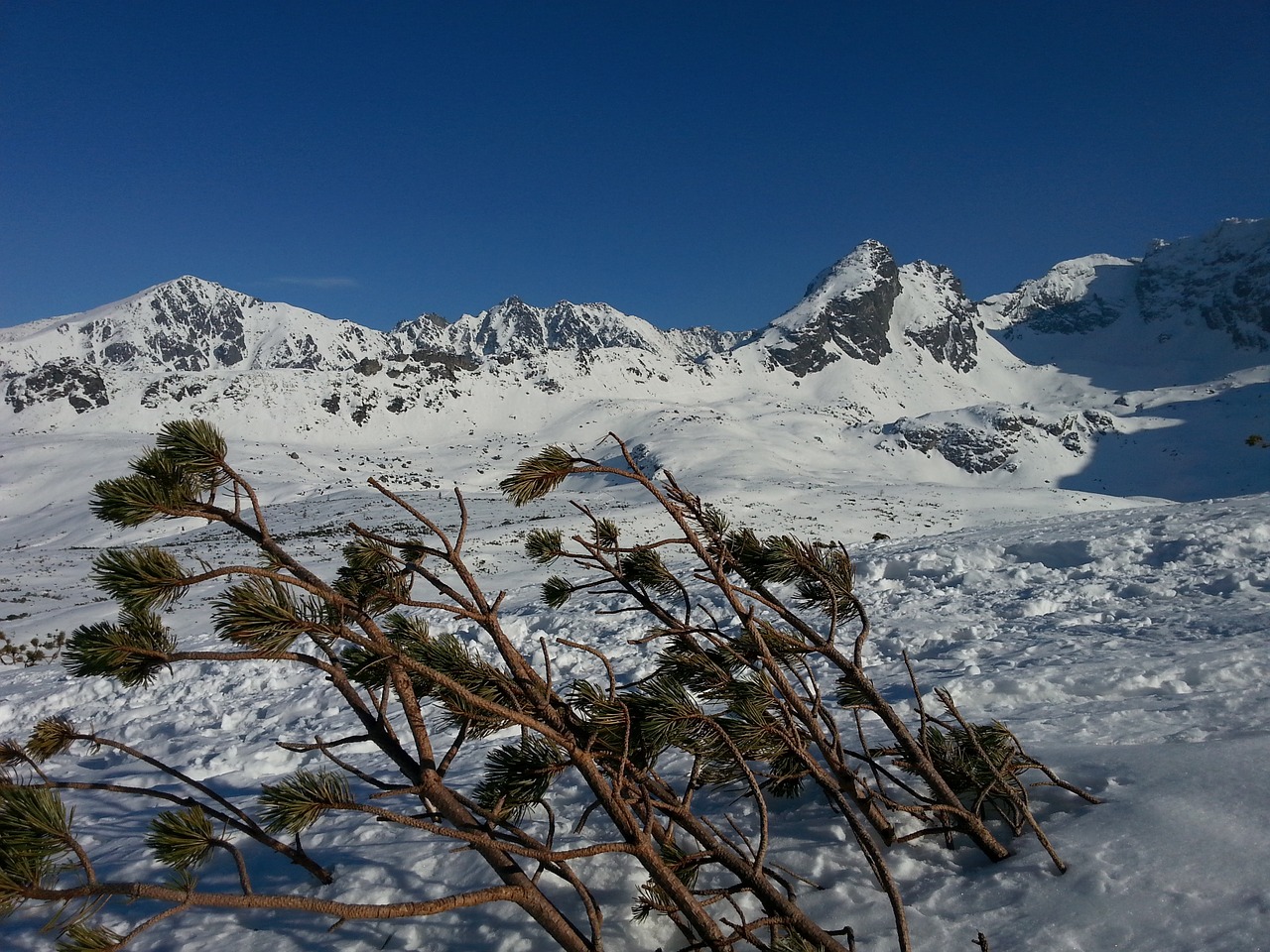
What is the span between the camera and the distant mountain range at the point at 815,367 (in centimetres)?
6075

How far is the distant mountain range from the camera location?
60.8 m

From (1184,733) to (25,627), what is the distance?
794 inches

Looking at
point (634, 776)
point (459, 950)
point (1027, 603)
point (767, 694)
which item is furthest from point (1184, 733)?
point (1027, 603)

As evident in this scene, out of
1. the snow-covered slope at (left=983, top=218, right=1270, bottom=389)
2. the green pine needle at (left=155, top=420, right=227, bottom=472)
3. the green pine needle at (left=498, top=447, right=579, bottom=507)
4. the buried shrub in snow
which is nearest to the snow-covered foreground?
the buried shrub in snow

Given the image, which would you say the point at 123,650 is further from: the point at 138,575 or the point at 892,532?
the point at 892,532

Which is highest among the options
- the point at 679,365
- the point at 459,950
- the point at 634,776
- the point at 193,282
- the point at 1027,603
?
the point at 193,282

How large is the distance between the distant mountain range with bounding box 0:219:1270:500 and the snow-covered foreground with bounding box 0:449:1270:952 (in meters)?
43.3

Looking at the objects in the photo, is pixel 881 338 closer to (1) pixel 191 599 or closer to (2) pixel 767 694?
(1) pixel 191 599

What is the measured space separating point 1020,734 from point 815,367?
98.1 metres

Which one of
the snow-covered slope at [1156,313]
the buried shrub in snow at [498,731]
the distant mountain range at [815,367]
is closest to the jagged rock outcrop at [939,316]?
the distant mountain range at [815,367]

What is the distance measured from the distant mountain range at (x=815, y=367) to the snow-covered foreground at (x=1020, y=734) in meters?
43.3

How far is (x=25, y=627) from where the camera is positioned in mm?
14547

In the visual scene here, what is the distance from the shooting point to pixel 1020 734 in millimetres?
4430

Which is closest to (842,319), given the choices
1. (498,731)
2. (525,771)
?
(498,731)
